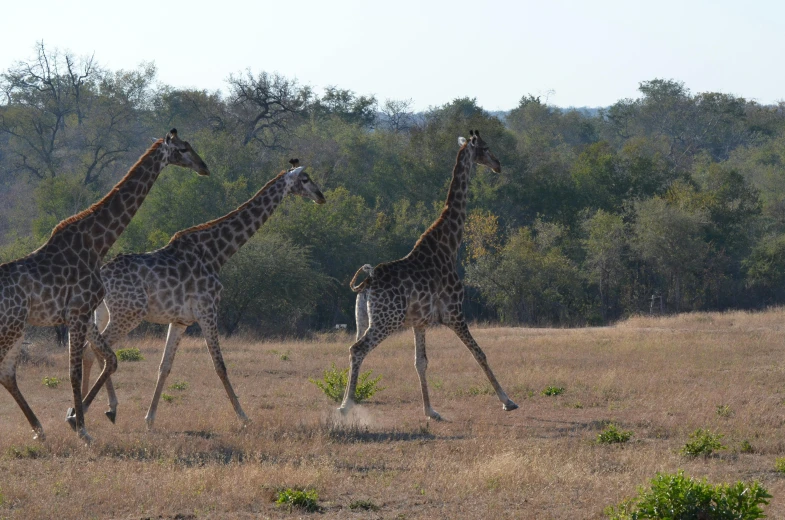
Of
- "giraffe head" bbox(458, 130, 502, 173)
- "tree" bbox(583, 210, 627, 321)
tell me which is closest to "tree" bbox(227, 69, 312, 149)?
"tree" bbox(583, 210, 627, 321)

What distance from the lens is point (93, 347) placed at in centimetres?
1137

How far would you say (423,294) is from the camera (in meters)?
12.8

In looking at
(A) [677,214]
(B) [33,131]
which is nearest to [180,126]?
(B) [33,131]

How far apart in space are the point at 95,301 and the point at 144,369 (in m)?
7.57

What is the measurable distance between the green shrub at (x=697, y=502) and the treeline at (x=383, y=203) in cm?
2393

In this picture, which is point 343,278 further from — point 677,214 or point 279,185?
point 279,185

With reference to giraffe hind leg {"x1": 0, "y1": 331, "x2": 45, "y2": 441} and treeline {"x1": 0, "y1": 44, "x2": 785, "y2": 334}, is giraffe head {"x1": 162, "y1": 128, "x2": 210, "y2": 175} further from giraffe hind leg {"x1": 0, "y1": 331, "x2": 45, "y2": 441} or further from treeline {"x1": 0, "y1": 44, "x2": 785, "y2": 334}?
treeline {"x1": 0, "y1": 44, "x2": 785, "y2": 334}

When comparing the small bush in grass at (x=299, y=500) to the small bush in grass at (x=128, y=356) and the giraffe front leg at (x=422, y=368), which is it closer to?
the giraffe front leg at (x=422, y=368)

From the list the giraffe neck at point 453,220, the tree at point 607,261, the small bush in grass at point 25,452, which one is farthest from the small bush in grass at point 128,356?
the tree at point 607,261

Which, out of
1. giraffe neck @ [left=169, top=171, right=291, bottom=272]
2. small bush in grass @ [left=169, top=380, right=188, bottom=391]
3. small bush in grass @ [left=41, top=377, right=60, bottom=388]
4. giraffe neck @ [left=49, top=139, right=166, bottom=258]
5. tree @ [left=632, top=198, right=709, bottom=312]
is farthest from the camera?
tree @ [left=632, top=198, right=709, bottom=312]

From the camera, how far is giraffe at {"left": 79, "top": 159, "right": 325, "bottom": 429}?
11.7 meters

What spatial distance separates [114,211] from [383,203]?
35.6m

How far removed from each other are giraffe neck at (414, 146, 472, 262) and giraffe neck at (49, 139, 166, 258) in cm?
378

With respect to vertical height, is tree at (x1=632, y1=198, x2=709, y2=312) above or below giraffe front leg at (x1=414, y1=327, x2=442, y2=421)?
above
